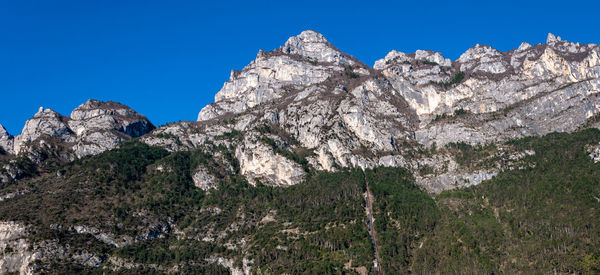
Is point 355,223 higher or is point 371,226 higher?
point 355,223

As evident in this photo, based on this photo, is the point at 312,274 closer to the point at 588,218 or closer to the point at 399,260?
the point at 399,260

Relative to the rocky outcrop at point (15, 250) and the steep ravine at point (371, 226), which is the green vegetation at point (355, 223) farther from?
the rocky outcrop at point (15, 250)

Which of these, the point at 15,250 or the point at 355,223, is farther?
the point at 355,223

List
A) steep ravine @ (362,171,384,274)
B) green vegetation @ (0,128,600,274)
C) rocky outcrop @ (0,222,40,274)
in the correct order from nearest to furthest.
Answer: green vegetation @ (0,128,600,274), steep ravine @ (362,171,384,274), rocky outcrop @ (0,222,40,274)

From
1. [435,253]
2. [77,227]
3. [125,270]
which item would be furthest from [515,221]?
[77,227]

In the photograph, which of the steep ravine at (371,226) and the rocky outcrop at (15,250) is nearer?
the steep ravine at (371,226)

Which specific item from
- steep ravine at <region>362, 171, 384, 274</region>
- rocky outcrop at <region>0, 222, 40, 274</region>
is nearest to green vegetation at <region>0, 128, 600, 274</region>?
steep ravine at <region>362, 171, 384, 274</region>

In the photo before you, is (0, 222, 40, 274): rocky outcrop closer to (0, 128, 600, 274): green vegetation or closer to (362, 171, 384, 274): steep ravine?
(0, 128, 600, 274): green vegetation

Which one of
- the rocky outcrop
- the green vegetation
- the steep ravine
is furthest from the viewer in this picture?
the rocky outcrop

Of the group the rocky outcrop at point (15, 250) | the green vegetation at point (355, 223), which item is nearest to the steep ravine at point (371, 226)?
the green vegetation at point (355, 223)

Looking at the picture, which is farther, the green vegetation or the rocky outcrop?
the rocky outcrop

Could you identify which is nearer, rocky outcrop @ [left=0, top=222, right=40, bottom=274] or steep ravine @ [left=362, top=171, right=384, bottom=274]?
steep ravine @ [left=362, top=171, right=384, bottom=274]

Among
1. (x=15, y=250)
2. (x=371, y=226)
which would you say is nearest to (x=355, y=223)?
(x=371, y=226)

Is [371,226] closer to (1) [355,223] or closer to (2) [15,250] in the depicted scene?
(1) [355,223]
